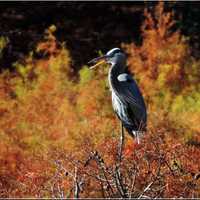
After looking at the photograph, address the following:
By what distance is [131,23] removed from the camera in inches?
1100

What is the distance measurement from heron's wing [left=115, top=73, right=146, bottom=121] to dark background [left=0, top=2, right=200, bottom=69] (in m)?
13.0

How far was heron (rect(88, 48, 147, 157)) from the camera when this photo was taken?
11852 mm

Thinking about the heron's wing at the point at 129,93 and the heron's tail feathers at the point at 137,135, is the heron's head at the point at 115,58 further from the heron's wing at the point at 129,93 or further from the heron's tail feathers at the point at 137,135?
the heron's tail feathers at the point at 137,135

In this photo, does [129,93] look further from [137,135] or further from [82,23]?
[82,23]

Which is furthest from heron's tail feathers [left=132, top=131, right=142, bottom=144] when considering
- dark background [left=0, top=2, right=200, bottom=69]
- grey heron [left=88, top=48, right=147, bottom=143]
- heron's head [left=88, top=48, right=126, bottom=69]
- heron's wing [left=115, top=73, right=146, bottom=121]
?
dark background [left=0, top=2, right=200, bottom=69]

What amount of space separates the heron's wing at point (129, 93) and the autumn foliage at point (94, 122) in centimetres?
47

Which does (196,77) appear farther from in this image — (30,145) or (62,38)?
(30,145)

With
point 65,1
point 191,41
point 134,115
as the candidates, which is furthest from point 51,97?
point 65,1

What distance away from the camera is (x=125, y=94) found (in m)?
11.9

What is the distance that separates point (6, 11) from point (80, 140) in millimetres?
14577

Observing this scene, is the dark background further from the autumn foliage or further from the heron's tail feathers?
the heron's tail feathers

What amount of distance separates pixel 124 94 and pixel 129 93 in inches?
2.8

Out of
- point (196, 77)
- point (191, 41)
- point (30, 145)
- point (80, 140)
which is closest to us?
point (80, 140)

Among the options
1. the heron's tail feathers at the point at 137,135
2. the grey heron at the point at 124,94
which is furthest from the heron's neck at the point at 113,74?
the heron's tail feathers at the point at 137,135
